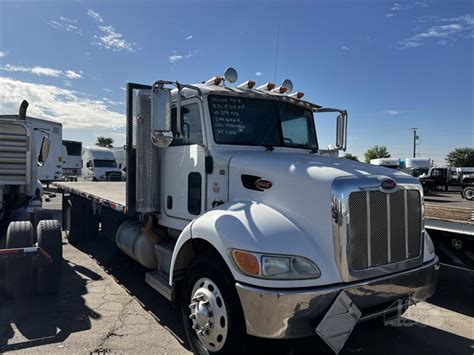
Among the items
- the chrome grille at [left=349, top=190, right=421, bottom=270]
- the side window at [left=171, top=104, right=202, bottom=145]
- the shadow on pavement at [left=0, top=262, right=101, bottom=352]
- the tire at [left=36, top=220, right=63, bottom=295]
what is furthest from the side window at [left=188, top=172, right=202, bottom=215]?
the tire at [left=36, top=220, right=63, bottom=295]

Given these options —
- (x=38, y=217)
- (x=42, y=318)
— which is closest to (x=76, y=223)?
(x=38, y=217)

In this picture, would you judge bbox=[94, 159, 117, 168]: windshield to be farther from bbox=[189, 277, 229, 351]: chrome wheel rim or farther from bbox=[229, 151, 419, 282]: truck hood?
bbox=[189, 277, 229, 351]: chrome wheel rim

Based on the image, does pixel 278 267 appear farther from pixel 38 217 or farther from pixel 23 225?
pixel 38 217

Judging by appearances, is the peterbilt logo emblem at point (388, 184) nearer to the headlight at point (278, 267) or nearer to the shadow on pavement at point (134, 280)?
the headlight at point (278, 267)

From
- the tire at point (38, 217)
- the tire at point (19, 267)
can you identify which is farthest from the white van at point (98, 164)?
the tire at point (19, 267)

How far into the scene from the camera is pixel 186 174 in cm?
449

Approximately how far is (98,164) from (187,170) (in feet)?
79.4

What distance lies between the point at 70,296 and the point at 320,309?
12.2 feet

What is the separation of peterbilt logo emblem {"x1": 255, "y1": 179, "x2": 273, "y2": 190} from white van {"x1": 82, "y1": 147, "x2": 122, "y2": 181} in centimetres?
2361

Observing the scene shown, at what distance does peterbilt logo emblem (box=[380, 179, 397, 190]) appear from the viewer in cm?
321

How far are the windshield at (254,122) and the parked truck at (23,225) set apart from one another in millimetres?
2657

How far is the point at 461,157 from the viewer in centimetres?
6788

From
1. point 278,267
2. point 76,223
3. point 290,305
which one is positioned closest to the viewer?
point 290,305

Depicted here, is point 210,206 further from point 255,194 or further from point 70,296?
point 70,296
